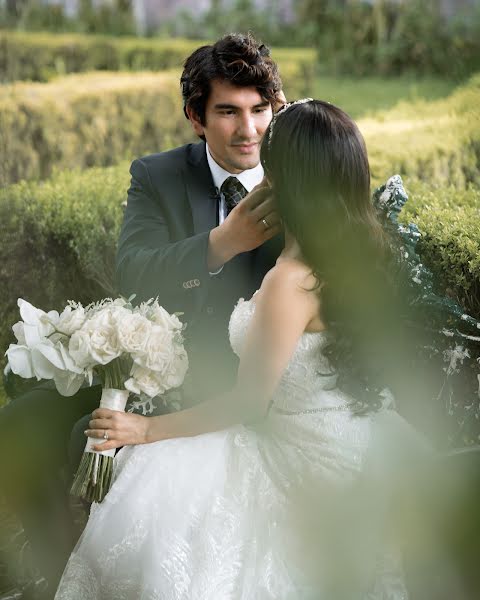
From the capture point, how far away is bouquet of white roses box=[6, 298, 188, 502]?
2.75 m

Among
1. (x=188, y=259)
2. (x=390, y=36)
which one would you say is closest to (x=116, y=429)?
(x=188, y=259)

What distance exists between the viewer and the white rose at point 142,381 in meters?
2.83

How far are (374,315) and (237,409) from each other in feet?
1.69

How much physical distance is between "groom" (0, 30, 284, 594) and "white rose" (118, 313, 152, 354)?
1.37 ft

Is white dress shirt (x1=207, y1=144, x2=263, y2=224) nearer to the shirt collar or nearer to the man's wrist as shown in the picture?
the shirt collar

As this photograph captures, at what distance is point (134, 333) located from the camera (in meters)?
2.75

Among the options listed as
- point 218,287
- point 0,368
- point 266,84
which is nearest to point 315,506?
point 218,287

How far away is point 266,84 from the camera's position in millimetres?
3393

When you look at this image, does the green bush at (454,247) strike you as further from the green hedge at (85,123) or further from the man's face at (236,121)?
the green hedge at (85,123)

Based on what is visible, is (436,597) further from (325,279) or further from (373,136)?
(373,136)

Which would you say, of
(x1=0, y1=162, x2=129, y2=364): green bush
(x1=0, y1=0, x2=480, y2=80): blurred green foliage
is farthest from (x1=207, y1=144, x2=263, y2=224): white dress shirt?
(x1=0, y1=0, x2=480, y2=80): blurred green foliage

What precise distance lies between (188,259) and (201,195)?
0.51m

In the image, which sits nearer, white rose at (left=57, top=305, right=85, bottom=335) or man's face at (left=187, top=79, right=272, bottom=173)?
white rose at (left=57, top=305, right=85, bottom=335)

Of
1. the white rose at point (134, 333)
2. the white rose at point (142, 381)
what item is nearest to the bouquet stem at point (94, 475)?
the white rose at point (142, 381)
